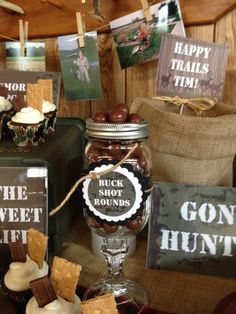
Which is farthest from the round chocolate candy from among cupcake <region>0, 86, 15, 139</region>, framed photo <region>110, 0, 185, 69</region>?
framed photo <region>110, 0, 185, 69</region>

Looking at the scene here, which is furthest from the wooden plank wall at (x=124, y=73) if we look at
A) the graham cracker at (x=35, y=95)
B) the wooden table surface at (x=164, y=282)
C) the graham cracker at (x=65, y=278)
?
the graham cracker at (x=65, y=278)

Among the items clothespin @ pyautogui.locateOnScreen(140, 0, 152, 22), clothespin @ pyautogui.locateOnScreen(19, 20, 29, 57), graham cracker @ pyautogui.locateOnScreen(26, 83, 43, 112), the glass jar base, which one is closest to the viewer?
the glass jar base

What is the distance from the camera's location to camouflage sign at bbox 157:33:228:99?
85cm

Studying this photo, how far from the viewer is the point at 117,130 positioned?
590mm

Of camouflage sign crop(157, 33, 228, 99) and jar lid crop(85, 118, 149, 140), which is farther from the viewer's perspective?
camouflage sign crop(157, 33, 228, 99)

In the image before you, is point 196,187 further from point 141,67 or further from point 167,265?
point 141,67

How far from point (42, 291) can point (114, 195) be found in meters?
0.19

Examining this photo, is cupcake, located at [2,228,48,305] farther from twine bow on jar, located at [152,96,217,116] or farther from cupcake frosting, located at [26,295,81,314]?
twine bow on jar, located at [152,96,217,116]

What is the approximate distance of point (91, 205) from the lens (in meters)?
0.63

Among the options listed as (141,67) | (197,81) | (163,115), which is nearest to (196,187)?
(163,115)

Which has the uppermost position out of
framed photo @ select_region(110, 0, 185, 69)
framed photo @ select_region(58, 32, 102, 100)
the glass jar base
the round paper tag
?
framed photo @ select_region(110, 0, 185, 69)

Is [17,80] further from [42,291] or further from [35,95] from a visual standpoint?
[42,291]

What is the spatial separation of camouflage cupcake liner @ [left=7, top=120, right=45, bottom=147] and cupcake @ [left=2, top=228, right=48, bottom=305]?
26cm

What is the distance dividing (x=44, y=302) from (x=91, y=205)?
0.58ft
